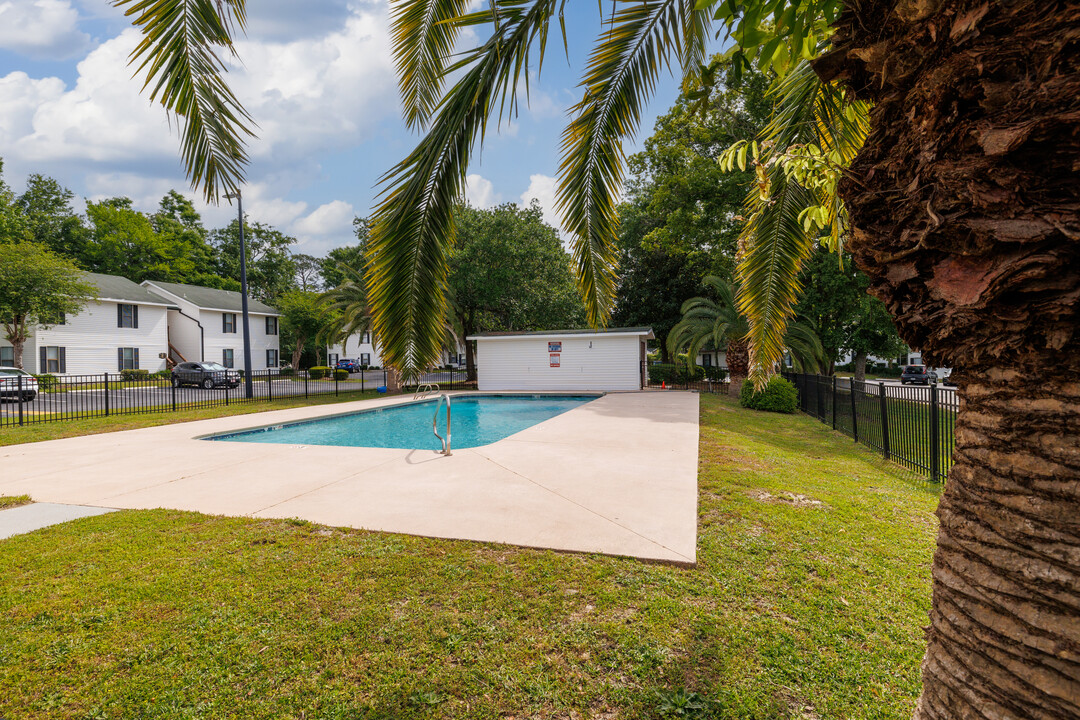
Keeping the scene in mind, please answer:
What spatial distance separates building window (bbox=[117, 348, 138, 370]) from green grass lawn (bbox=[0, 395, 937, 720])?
107 ft

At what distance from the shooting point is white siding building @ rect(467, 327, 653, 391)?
21109 mm

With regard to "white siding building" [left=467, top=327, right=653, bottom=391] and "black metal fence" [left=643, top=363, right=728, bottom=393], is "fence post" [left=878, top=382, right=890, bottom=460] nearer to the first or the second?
"white siding building" [left=467, top=327, right=653, bottom=391]

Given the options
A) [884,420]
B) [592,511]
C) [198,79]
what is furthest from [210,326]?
[884,420]

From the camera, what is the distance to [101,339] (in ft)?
93.3

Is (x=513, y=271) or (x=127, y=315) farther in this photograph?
(x=127, y=315)

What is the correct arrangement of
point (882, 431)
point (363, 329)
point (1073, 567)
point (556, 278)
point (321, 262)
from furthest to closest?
point (321, 262)
point (556, 278)
point (363, 329)
point (882, 431)
point (1073, 567)

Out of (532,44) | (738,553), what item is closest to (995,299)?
(532,44)

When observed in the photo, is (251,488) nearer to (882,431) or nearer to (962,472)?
(962,472)

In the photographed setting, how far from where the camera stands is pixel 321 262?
60.4 meters

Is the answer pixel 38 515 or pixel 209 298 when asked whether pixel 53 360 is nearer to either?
pixel 209 298

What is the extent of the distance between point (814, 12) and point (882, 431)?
8442 mm

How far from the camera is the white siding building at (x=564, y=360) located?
21109 mm

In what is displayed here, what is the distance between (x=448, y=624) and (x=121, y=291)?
37166 millimetres

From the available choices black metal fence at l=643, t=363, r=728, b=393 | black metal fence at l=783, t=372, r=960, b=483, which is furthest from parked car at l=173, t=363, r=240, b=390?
black metal fence at l=783, t=372, r=960, b=483
